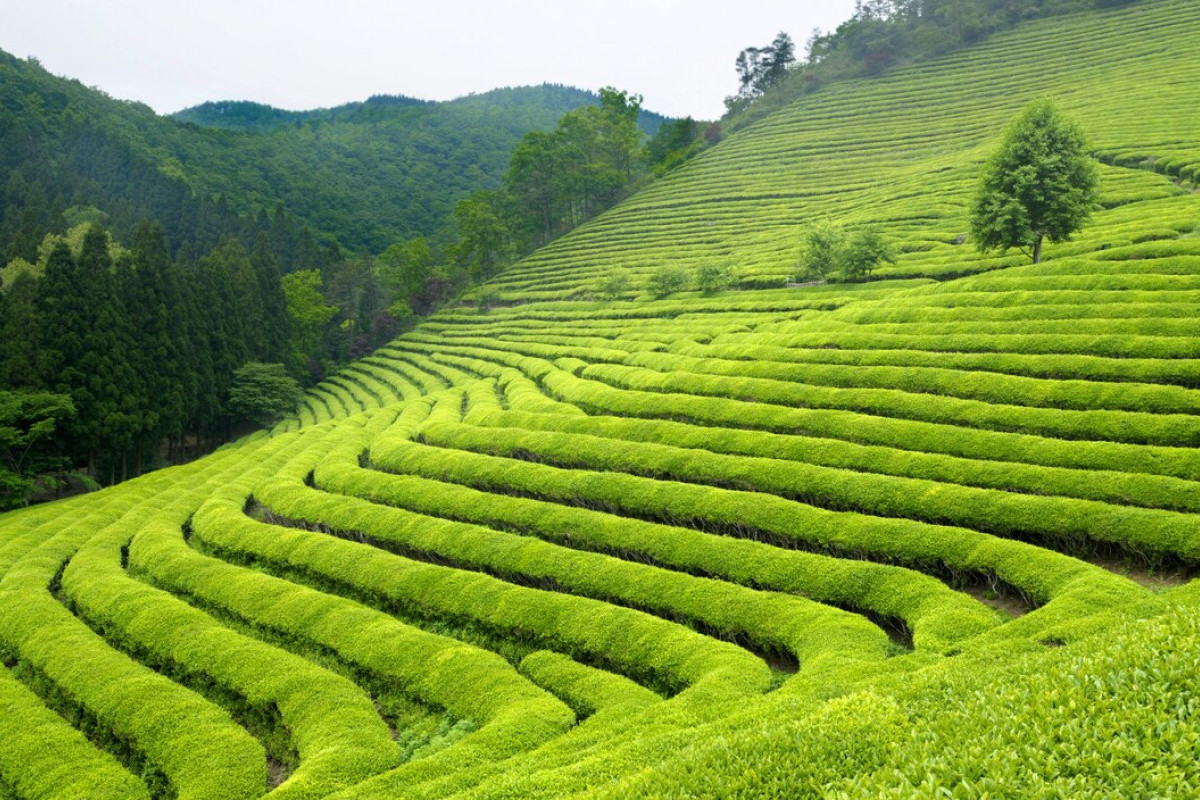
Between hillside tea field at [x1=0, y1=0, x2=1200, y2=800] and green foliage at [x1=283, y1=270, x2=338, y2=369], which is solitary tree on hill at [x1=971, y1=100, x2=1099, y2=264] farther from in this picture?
green foliage at [x1=283, y1=270, x2=338, y2=369]

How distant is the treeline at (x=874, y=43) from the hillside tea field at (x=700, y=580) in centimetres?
8512

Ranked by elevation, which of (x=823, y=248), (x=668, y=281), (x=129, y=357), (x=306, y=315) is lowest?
(x=129, y=357)

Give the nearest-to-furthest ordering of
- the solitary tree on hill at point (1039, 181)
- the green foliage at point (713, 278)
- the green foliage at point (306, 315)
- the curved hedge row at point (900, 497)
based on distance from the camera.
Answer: the curved hedge row at point (900, 497) → the solitary tree on hill at point (1039, 181) → the green foliage at point (713, 278) → the green foliage at point (306, 315)

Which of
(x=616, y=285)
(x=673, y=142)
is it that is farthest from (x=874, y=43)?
(x=616, y=285)

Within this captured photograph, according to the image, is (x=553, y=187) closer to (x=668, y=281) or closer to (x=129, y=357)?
(x=668, y=281)

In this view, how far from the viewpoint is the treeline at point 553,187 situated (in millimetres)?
99250

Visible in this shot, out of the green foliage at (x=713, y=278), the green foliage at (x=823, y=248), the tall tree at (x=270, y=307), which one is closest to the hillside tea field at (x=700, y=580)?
the green foliage at (x=823, y=248)

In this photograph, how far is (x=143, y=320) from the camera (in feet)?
164

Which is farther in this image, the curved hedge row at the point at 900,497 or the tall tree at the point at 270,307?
the tall tree at the point at 270,307

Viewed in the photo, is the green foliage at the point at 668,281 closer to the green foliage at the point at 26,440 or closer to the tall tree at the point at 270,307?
the tall tree at the point at 270,307

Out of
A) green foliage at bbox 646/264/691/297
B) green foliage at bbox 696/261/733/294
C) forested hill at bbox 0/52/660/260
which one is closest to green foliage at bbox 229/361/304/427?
forested hill at bbox 0/52/660/260

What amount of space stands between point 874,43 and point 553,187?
60613 millimetres

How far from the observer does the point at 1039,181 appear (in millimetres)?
A: 40906

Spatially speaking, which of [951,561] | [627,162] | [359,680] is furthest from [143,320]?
[627,162]
